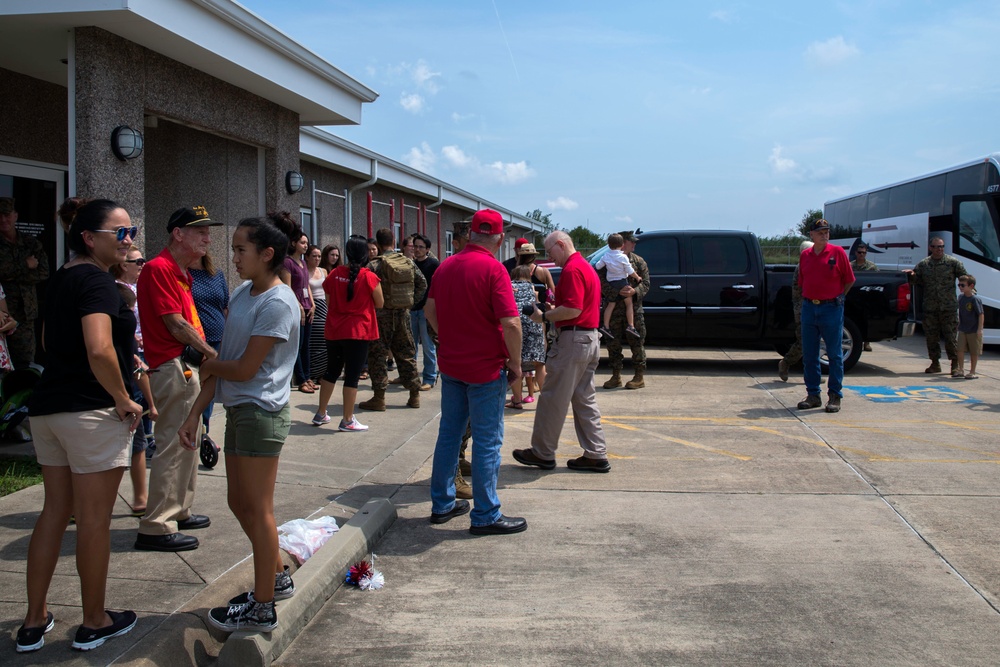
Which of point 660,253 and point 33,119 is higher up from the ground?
point 33,119

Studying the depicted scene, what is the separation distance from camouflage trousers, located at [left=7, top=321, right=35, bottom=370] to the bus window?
1586 centimetres

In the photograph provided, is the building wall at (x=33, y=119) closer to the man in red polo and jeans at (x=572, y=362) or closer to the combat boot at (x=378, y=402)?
the combat boot at (x=378, y=402)

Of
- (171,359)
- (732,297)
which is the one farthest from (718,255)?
(171,359)

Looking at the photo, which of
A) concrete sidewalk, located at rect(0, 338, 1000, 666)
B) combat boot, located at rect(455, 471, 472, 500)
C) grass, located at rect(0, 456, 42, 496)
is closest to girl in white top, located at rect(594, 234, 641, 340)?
concrete sidewalk, located at rect(0, 338, 1000, 666)

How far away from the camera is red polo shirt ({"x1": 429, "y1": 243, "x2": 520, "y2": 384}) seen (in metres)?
4.95

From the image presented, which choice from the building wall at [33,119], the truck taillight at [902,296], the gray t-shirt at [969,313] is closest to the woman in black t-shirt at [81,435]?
the building wall at [33,119]

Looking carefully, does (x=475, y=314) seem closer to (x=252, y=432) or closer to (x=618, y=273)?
(x=252, y=432)

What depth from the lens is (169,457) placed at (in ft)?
15.1

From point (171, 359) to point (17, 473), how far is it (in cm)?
217

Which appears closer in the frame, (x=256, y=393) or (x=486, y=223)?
(x=256, y=393)

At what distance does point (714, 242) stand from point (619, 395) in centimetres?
320

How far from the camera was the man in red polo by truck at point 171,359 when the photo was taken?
444 centimetres

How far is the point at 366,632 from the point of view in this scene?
3840 mm

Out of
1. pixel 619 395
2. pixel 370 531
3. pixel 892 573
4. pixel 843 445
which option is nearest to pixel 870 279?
pixel 619 395
